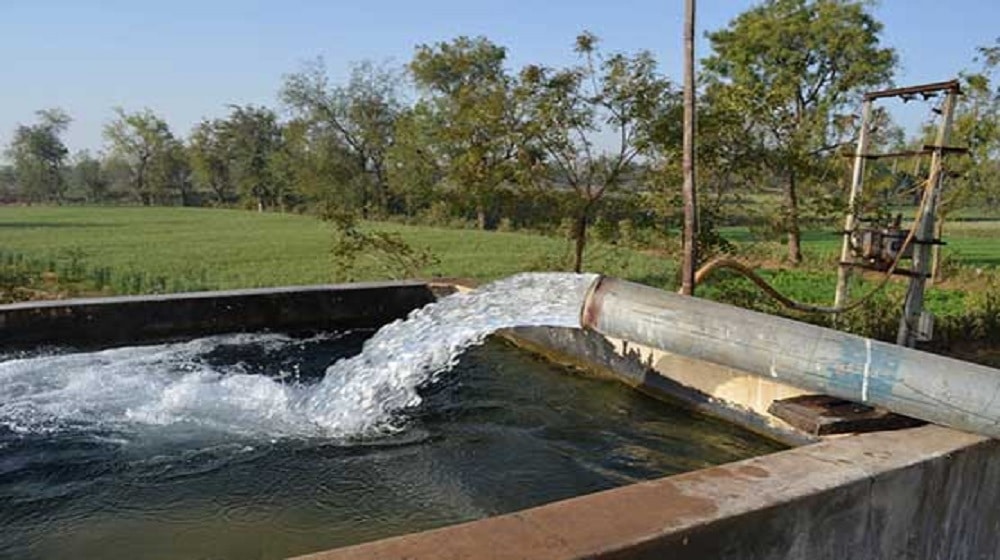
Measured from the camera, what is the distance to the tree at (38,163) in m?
53.6

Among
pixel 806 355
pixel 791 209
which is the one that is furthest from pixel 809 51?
pixel 806 355

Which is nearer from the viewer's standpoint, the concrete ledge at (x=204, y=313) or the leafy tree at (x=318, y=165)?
the concrete ledge at (x=204, y=313)

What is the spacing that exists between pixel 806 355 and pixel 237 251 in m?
16.0

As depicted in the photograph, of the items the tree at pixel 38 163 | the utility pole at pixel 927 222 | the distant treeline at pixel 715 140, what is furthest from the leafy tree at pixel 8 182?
the utility pole at pixel 927 222

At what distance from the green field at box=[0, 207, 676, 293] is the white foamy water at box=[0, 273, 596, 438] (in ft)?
13.3

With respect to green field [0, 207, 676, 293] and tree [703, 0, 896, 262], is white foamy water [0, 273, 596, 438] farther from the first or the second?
tree [703, 0, 896, 262]

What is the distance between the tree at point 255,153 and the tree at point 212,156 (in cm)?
42

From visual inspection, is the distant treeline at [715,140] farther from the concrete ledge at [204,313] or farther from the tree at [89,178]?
the tree at [89,178]

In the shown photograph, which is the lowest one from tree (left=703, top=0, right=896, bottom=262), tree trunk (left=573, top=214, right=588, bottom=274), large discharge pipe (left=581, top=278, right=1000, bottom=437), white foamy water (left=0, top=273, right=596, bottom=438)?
white foamy water (left=0, top=273, right=596, bottom=438)

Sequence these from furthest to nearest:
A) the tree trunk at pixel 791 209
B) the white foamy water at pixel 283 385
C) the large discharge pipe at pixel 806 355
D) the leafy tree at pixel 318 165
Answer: the leafy tree at pixel 318 165 < the tree trunk at pixel 791 209 < the white foamy water at pixel 283 385 < the large discharge pipe at pixel 806 355

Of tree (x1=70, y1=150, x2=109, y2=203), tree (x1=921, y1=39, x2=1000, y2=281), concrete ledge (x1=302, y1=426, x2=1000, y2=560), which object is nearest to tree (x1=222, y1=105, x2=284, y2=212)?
tree (x1=70, y1=150, x2=109, y2=203)

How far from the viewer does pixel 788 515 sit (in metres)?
2.65

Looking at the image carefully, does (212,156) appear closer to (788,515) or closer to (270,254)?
(270,254)

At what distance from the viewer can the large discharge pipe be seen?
11.3ft
